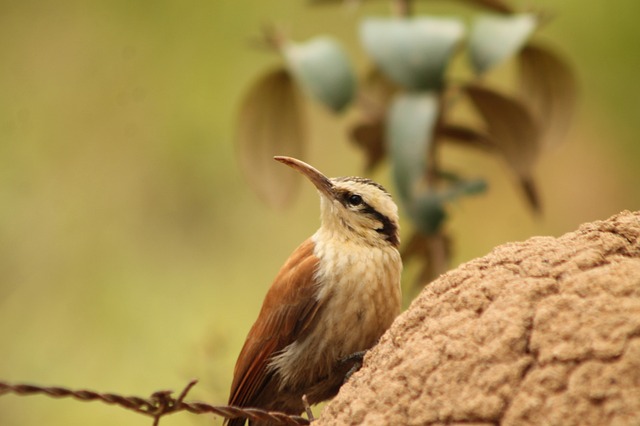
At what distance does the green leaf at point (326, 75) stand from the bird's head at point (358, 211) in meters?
1.65

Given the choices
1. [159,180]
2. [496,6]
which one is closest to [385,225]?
[496,6]

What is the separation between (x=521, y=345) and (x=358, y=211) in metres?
1.40

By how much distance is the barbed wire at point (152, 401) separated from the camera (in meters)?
2.51

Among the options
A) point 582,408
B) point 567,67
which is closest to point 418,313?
point 582,408

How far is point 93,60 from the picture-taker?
8.13 meters

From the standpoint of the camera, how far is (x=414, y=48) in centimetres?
537

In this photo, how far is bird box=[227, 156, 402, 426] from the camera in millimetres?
3568

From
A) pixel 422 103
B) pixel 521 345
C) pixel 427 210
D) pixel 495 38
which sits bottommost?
pixel 521 345

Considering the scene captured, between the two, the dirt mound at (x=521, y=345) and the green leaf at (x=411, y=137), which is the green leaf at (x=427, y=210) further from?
the dirt mound at (x=521, y=345)

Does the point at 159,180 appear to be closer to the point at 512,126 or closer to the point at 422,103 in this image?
the point at 422,103

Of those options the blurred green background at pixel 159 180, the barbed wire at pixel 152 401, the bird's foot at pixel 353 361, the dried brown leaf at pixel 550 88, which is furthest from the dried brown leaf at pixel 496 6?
the barbed wire at pixel 152 401

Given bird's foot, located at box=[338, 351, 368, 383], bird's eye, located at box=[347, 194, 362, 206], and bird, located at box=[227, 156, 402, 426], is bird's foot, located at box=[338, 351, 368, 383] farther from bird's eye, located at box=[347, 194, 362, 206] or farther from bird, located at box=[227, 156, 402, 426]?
bird's eye, located at box=[347, 194, 362, 206]

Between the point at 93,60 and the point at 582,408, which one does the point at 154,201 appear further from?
the point at 582,408

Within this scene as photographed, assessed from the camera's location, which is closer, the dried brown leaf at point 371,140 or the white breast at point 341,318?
the white breast at point 341,318
